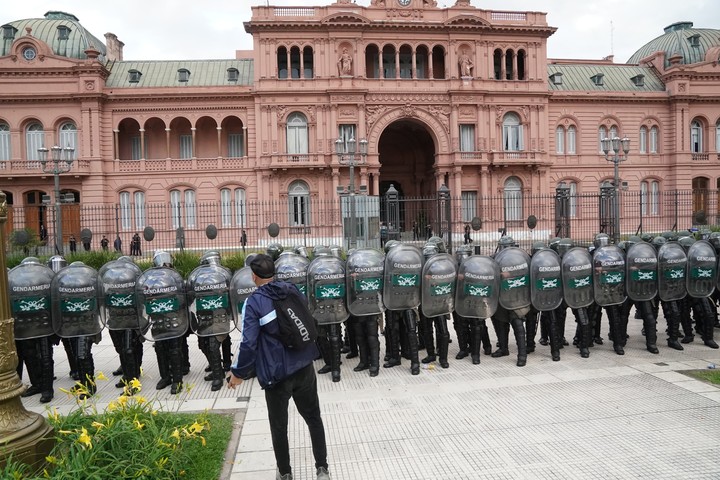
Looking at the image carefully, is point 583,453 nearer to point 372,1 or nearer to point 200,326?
point 200,326

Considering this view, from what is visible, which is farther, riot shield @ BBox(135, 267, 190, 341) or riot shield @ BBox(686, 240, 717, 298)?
riot shield @ BBox(686, 240, 717, 298)

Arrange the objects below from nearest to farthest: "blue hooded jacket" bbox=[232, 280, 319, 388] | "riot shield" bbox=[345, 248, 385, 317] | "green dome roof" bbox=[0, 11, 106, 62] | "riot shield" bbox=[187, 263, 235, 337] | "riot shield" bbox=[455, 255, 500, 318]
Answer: "blue hooded jacket" bbox=[232, 280, 319, 388] → "riot shield" bbox=[187, 263, 235, 337] → "riot shield" bbox=[345, 248, 385, 317] → "riot shield" bbox=[455, 255, 500, 318] → "green dome roof" bbox=[0, 11, 106, 62]

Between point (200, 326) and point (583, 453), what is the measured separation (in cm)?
521

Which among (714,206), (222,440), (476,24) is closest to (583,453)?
(222,440)

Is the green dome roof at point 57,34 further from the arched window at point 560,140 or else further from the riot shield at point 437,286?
the riot shield at point 437,286

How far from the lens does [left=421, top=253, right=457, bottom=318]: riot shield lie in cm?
779

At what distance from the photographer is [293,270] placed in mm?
7891

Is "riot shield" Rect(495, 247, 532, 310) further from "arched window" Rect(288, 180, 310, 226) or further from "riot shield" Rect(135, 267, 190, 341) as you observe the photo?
"arched window" Rect(288, 180, 310, 226)

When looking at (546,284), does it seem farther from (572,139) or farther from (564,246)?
(572,139)

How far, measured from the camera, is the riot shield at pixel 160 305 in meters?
7.04

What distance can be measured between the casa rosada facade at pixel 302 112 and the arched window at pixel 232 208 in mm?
97

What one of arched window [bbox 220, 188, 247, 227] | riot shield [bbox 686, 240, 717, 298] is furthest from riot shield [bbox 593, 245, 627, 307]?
arched window [bbox 220, 188, 247, 227]

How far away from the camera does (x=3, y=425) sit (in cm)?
409

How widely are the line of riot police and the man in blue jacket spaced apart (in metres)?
3.06
